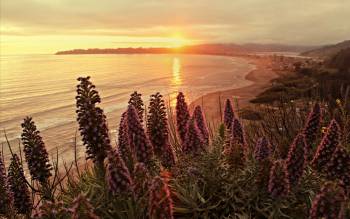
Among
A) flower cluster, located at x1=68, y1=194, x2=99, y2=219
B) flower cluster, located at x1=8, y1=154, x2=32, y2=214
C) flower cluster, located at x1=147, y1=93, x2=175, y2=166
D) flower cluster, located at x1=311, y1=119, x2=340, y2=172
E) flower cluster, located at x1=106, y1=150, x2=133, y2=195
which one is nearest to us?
flower cluster, located at x1=68, y1=194, x2=99, y2=219

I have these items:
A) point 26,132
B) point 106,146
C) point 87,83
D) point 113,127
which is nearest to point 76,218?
point 106,146

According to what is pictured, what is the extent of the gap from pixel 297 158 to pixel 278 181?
1.04 ft

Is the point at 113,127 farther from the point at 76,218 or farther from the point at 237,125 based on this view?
the point at 76,218

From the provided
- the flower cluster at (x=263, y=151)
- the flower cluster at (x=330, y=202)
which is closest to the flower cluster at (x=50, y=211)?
the flower cluster at (x=330, y=202)

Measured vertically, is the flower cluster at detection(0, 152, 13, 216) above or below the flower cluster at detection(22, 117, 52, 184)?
below

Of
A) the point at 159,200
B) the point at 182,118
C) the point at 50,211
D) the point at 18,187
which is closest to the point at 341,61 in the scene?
the point at 182,118

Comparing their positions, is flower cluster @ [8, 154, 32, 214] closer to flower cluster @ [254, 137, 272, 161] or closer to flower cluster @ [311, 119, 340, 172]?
flower cluster @ [254, 137, 272, 161]

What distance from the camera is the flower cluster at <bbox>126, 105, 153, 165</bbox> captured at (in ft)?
12.1

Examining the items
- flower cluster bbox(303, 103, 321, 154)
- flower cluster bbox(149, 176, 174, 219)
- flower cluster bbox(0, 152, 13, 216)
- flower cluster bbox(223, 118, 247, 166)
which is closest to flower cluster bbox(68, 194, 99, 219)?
flower cluster bbox(149, 176, 174, 219)

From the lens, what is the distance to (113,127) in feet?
89.4

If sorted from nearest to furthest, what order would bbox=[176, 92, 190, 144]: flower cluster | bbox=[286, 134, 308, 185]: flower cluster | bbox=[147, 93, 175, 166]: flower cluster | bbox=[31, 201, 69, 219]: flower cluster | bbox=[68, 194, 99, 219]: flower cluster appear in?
bbox=[68, 194, 99, 219]: flower cluster → bbox=[31, 201, 69, 219]: flower cluster → bbox=[286, 134, 308, 185]: flower cluster → bbox=[147, 93, 175, 166]: flower cluster → bbox=[176, 92, 190, 144]: flower cluster

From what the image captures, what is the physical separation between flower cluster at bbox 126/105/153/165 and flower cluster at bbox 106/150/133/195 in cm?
54

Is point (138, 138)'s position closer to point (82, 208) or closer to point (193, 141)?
point (193, 141)

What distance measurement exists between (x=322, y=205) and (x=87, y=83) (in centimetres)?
226
